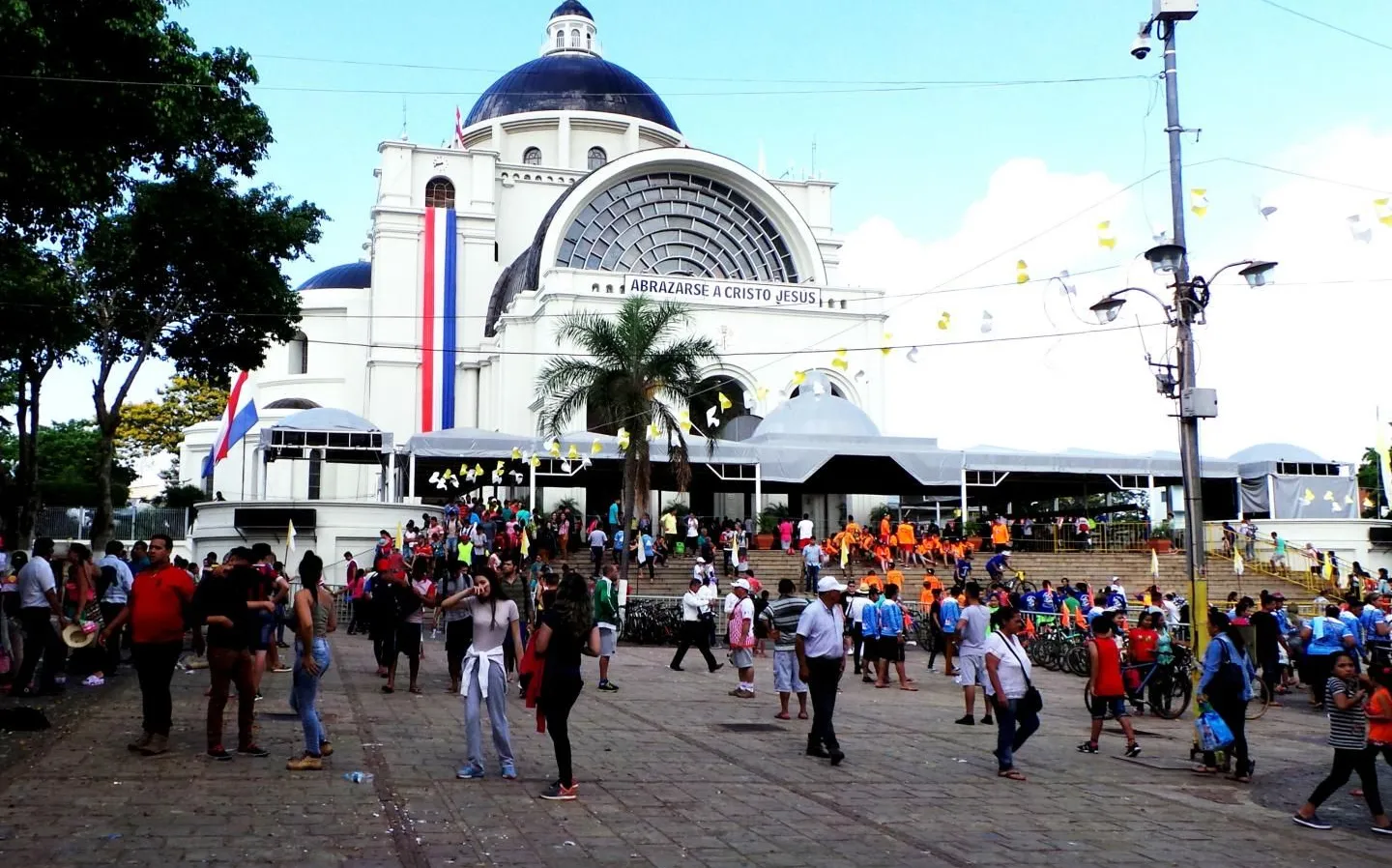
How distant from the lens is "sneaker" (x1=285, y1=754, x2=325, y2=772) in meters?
8.49

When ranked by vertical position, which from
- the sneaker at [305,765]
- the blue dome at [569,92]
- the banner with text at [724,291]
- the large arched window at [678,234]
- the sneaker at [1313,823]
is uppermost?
the blue dome at [569,92]

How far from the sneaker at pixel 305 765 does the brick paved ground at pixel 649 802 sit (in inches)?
4.1

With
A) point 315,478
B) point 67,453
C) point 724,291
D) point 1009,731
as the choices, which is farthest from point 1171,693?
point 67,453

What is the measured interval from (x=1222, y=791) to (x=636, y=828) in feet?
16.2

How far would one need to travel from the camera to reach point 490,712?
854cm

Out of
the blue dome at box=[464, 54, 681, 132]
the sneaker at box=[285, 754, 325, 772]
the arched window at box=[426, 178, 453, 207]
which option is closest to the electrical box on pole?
the sneaker at box=[285, 754, 325, 772]

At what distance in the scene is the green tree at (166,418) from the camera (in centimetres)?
5450

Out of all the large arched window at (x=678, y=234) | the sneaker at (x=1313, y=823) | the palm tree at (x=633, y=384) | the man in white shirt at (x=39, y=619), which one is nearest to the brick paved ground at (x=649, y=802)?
the sneaker at (x=1313, y=823)

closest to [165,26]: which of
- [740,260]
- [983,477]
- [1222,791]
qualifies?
[1222,791]

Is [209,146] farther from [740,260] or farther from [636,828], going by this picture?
[740,260]

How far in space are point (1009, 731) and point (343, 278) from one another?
51950 millimetres

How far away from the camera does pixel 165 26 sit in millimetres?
14203

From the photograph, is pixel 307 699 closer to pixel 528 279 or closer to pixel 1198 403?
pixel 1198 403

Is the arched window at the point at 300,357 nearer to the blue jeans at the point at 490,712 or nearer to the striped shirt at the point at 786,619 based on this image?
the striped shirt at the point at 786,619
